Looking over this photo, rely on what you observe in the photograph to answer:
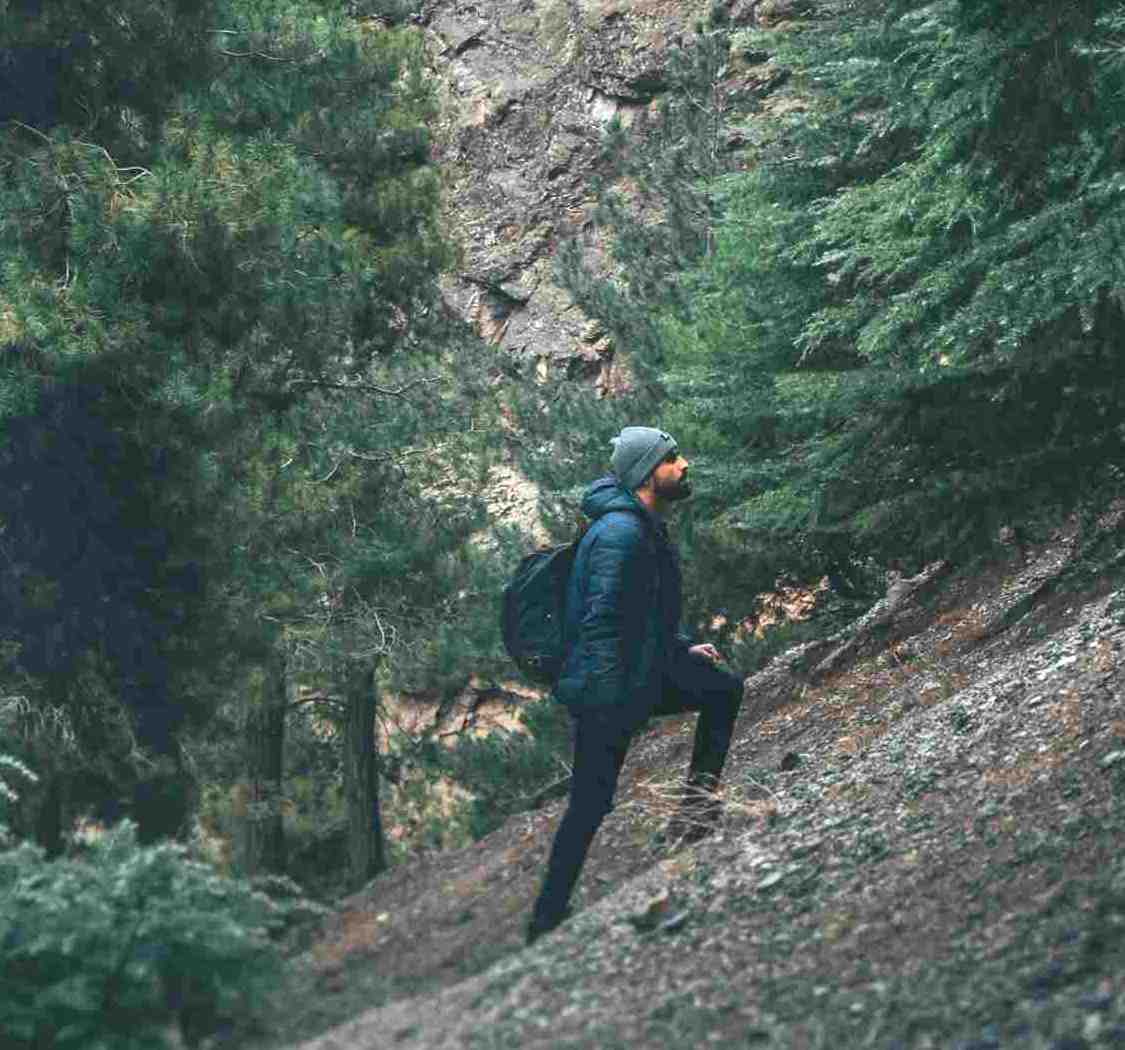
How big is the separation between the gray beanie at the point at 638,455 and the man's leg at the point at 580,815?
2.86 feet

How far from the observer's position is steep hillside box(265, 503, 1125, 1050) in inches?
180

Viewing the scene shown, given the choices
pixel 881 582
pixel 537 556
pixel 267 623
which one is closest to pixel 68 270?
pixel 267 623

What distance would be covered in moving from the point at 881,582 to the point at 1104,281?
7.41 metres

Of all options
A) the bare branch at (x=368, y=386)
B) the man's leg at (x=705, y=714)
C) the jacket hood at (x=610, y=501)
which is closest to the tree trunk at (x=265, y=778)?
the bare branch at (x=368, y=386)

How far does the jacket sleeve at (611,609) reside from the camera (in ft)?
19.5

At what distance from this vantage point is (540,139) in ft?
94.8

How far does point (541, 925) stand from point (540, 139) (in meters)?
24.1

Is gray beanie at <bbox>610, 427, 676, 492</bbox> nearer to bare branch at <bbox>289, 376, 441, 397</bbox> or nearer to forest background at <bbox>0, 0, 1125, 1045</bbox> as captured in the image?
forest background at <bbox>0, 0, 1125, 1045</bbox>

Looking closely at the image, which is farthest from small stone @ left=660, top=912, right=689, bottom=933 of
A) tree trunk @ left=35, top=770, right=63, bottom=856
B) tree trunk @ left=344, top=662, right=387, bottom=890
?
tree trunk @ left=344, top=662, right=387, bottom=890

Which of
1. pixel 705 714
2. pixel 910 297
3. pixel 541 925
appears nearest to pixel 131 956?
pixel 541 925

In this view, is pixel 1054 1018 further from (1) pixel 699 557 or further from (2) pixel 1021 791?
(1) pixel 699 557

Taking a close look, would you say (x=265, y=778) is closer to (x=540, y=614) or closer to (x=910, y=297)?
(x=910, y=297)

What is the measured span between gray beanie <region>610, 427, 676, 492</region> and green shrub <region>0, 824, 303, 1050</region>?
203cm

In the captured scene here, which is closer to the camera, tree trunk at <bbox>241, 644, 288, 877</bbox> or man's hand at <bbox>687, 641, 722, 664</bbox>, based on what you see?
man's hand at <bbox>687, 641, 722, 664</bbox>
